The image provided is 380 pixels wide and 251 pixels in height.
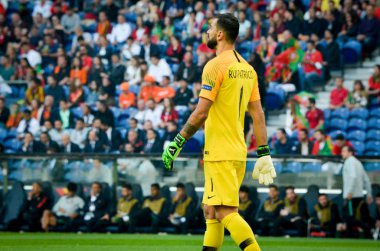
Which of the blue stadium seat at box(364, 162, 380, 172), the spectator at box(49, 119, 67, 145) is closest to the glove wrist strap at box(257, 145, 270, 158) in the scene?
the blue stadium seat at box(364, 162, 380, 172)

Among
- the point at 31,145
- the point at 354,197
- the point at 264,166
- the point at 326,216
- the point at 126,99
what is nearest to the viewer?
the point at 264,166

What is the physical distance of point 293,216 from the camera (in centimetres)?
1669

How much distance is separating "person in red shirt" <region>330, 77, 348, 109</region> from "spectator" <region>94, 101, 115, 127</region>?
4.97 metres

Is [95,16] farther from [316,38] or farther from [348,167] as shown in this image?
[348,167]

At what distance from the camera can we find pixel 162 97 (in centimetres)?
2080

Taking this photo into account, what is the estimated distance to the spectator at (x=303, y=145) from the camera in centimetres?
1769

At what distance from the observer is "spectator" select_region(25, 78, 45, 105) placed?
22500 mm

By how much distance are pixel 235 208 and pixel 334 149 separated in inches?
390

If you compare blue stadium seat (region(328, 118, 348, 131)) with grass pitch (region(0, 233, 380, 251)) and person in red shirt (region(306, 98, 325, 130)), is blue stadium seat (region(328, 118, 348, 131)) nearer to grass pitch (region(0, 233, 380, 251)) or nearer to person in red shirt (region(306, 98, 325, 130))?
person in red shirt (region(306, 98, 325, 130))

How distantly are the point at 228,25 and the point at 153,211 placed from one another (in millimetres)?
9653

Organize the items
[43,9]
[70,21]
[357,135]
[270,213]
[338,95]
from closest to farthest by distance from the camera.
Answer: [270,213] → [357,135] → [338,95] → [70,21] → [43,9]

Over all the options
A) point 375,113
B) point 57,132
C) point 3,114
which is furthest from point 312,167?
point 3,114

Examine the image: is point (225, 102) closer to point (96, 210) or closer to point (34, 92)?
point (96, 210)

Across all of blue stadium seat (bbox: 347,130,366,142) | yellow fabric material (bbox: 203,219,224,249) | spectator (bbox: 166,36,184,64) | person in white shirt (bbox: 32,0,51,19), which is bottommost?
yellow fabric material (bbox: 203,219,224,249)
